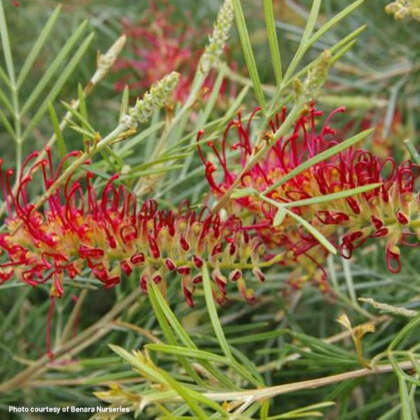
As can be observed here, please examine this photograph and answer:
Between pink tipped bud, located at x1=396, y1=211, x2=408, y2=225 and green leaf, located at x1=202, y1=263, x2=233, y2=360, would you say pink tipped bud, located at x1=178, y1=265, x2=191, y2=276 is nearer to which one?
green leaf, located at x1=202, y1=263, x2=233, y2=360

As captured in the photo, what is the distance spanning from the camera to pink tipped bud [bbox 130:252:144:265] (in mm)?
521

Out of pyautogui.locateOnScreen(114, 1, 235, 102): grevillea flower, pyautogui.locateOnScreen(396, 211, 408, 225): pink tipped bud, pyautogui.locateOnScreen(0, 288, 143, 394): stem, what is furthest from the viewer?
pyautogui.locateOnScreen(114, 1, 235, 102): grevillea flower

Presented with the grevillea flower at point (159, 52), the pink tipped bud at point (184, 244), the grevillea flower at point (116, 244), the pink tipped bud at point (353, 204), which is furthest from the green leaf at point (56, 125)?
the grevillea flower at point (159, 52)

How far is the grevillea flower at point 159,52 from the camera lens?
0.93 m

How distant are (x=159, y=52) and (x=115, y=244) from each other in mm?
471

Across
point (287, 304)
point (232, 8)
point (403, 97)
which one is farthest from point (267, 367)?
point (403, 97)

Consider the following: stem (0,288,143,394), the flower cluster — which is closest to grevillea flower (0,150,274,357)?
the flower cluster

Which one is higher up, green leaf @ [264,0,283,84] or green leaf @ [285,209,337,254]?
green leaf @ [264,0,283,84]

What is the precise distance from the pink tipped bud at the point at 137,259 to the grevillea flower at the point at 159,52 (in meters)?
0.38

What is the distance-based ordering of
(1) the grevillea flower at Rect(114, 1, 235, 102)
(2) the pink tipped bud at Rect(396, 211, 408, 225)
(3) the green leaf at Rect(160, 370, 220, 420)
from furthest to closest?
(1) the grevillea flower at Rect(114, 1, 235, 102) → (2) the pink tipped bud at Rect(396, 211, 408, 225) → (3) the green leaf at Rect(160, 370, 220, 420)

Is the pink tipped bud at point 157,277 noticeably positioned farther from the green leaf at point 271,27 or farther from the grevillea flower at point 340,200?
the green leaf at point 271,27

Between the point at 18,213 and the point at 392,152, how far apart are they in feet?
2.06

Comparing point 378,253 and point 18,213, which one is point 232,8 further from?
point 378,253

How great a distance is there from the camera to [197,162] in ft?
2.63
